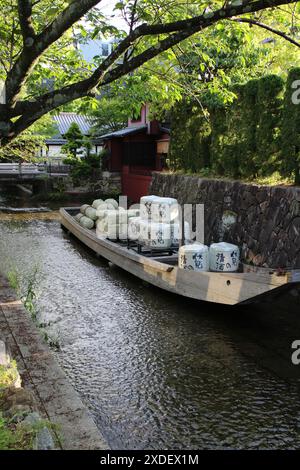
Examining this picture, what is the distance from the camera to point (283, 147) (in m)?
13.7

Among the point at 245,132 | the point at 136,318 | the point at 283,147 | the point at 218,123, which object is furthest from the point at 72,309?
the point at 218,123

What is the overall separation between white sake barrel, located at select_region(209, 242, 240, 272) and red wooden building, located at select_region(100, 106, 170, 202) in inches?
651

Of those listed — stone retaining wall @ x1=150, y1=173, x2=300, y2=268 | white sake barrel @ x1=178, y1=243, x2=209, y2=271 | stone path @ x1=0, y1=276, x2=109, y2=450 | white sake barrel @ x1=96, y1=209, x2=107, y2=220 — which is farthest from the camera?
white sake barrel @ x1=96, y1=209, x2=107, y2=220

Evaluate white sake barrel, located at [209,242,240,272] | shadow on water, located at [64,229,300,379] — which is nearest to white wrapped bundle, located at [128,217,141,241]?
shadow on water, located at [64,229,300,379]

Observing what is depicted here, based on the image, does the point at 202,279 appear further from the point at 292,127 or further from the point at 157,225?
the point at 292,127

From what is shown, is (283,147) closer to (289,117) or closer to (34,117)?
(289,117)

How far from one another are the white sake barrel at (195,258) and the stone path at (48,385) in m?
4.21

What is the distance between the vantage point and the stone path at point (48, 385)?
475 centimetres

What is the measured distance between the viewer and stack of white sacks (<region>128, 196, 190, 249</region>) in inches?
513

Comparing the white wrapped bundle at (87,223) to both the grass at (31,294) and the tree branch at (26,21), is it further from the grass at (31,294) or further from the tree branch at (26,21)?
the tree branch at (26,21)

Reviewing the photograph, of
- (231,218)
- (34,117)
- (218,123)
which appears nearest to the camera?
(34,117)

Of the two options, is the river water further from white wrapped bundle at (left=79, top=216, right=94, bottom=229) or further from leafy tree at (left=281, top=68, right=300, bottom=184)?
white wrapped bundle at (left=79, top=216, right=94, bottom=229)

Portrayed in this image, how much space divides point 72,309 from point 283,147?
24.1ft
